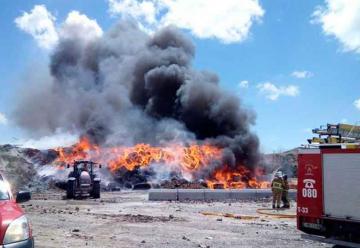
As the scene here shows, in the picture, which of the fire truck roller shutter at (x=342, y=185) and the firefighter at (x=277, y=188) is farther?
the firefighter at (x=277, y=188)

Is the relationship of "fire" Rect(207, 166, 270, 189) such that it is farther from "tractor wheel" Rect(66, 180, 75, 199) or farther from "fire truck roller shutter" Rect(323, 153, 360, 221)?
"fire truck roller shutter" Rect(323, 153, 360, 221)

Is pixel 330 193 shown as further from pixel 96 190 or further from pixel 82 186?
pixel 82 186

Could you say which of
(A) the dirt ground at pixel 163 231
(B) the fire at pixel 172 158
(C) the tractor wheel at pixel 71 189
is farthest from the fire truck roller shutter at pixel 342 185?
(B) the fire at pixel 172 158

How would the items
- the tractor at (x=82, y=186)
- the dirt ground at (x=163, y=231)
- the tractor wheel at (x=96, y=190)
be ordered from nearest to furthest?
the dirt ground at (x=163, y=231), the tractor at (x=82, y=186), the tractor wheel at (x=96, y=190)

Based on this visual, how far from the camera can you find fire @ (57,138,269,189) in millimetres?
34344

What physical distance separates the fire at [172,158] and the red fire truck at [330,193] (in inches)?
959

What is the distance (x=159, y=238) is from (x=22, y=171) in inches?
1111

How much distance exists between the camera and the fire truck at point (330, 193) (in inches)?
303

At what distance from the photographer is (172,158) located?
34.7m

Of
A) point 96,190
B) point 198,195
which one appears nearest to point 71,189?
point 96,190

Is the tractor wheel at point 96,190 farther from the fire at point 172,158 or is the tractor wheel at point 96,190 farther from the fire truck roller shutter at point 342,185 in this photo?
the fire truck roller shutter at point 342,185

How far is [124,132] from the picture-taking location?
1623 inches

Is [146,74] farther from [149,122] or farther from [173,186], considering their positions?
[173,186]

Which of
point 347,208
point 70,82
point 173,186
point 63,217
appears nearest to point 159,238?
point 347,208
